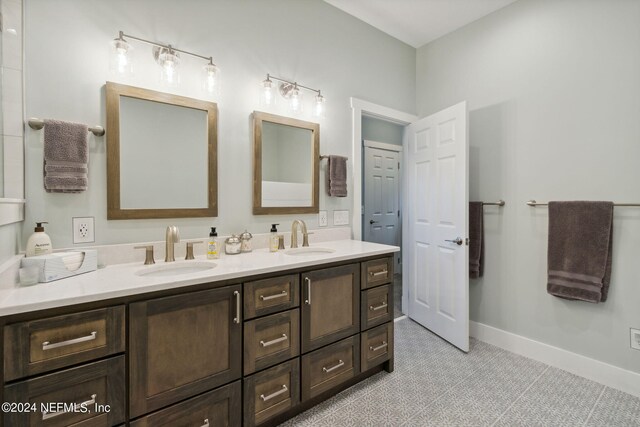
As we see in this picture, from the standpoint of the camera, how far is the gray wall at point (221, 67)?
1.38 meters

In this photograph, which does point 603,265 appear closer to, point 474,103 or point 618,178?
point 618,178

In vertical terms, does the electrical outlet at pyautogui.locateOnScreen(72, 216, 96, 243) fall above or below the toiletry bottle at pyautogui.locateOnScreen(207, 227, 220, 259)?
above

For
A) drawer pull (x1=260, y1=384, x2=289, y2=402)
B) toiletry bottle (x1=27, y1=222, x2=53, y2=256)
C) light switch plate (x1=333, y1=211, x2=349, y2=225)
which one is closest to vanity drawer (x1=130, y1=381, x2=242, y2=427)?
drawer pull (x1=260, y1=384, x2=289, y2=402)

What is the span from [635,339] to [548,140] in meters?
1.42

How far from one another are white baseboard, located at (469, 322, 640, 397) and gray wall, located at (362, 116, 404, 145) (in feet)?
9.10

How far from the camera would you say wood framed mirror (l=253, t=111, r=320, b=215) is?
200 cm

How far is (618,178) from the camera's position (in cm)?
189

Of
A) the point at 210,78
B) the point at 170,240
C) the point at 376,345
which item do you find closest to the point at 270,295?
the point at 170,240

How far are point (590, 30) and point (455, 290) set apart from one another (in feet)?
6.77

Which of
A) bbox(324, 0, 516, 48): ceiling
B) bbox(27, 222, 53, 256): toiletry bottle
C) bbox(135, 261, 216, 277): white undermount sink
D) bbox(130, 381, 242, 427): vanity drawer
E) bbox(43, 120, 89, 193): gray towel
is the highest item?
bbox(324, 0, 516, 48): ceiling

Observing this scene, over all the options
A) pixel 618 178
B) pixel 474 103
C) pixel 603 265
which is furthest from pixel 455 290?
pixel 474 103

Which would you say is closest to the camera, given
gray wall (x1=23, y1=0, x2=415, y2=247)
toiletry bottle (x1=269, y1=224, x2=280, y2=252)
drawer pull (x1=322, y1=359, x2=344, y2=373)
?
gray wall (x1=23, y1=0, x2=415, y2=247)

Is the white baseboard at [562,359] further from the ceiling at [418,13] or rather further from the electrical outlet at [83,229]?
the electrical outlet at [83,229]

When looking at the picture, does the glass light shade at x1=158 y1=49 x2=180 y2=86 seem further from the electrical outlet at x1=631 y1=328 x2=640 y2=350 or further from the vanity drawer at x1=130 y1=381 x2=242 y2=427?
the electrical outlet at x1=631 y1=328 x2=640 y2=350
